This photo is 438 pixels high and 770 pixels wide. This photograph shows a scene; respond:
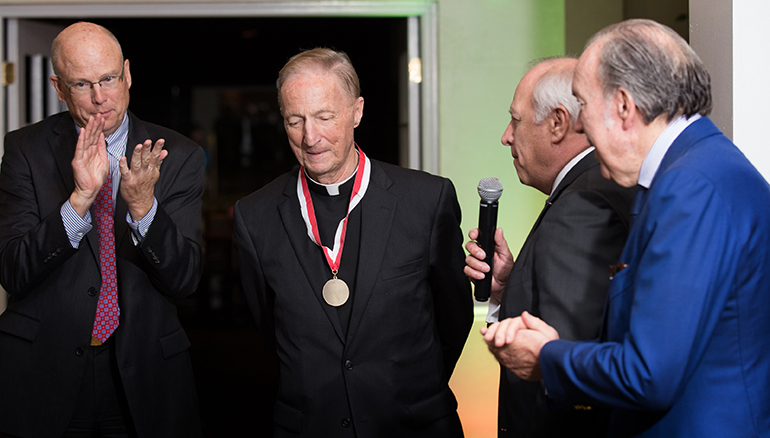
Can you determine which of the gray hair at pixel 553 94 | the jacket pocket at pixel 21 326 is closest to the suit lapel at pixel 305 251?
the gray hair at pixel 553 94

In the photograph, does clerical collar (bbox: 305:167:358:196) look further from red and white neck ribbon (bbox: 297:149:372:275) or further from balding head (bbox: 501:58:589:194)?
balding head (bbox: 501:58:589:194)

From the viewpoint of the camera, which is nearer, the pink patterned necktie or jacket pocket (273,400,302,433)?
jacket pocket (273,400,302,433)

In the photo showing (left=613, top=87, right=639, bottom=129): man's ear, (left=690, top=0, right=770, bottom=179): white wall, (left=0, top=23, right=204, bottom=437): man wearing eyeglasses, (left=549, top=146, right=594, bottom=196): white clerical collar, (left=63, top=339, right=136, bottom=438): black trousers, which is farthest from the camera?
(left=63, top=339, right=136, bottom=438): black trousers

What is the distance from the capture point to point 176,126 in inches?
412

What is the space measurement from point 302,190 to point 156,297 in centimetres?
70

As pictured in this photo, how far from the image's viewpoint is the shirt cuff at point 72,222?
2.17m

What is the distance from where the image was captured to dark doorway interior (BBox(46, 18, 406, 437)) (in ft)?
19.3

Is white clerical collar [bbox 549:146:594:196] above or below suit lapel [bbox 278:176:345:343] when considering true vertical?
above

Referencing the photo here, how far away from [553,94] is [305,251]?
3.01ft

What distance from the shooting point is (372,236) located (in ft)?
6.98

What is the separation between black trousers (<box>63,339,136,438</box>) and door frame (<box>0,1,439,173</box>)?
8.29 ft

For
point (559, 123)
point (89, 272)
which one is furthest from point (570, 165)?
point (89, 272)

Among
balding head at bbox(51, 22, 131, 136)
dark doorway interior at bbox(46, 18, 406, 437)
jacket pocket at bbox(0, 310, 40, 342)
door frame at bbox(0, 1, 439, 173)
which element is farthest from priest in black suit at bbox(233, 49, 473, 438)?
dark doorway interior at bbox(46, 18, 406, 437)

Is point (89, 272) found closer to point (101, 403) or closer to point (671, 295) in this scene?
point (101, 403)
